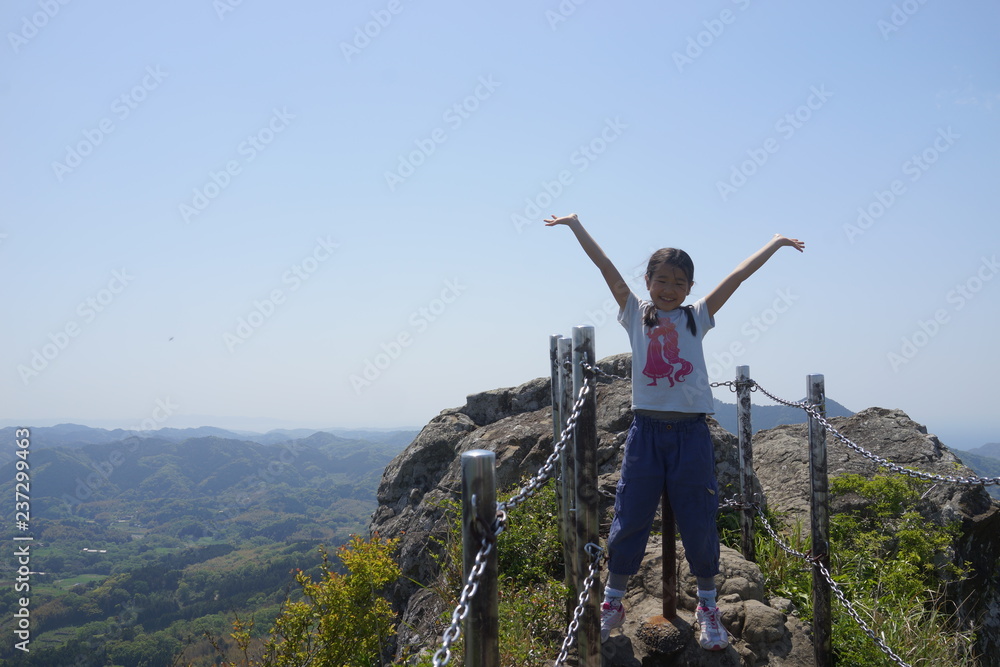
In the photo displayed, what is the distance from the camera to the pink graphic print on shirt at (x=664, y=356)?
3.85 m

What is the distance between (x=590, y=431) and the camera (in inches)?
147

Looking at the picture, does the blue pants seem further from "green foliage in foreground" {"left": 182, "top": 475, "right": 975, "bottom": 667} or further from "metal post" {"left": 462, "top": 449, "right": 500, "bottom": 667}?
"metal post" {"left": 462, "top": 449, "right": 500, "bottom": 667}

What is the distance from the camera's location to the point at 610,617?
391cm

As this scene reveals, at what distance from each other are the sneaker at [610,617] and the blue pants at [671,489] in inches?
10.2

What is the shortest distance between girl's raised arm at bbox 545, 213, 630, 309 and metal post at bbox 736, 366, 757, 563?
104 inches

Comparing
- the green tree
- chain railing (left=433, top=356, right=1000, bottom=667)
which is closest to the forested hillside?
the green tree

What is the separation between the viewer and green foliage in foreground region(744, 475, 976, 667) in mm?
4660

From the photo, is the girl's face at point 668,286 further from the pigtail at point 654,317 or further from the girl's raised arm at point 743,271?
the girl's raised arm at point 743,271

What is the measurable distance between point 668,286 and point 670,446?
105 centimetres

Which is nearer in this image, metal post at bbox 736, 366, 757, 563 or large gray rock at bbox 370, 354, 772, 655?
metal post at bbox 736, 366, 757, 563

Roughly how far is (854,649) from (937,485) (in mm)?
3083

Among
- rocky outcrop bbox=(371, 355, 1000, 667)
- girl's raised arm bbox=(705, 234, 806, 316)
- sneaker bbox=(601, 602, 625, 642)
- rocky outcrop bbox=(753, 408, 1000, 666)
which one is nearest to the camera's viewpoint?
sneaker bbox=(601, 602, 625, 642)

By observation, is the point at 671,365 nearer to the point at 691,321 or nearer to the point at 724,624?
the point at 691,321

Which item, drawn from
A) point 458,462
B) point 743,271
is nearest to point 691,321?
point 743,271
